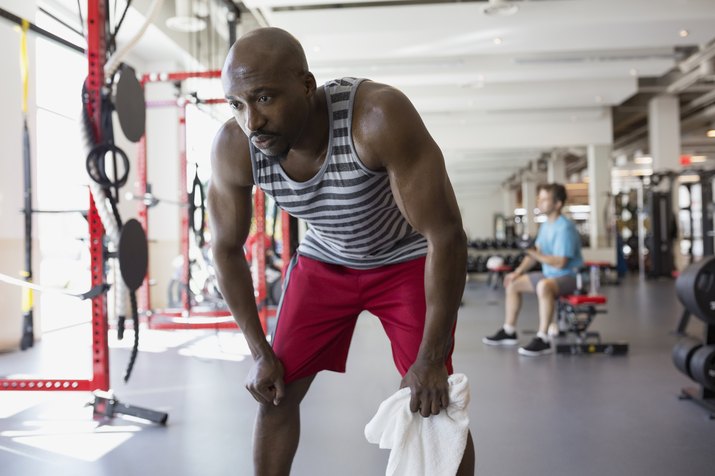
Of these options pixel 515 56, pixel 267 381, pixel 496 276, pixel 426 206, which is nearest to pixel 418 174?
pixel 426 206

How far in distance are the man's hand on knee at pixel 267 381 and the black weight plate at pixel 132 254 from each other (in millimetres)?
1225

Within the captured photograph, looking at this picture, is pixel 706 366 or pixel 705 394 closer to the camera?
pixel 706 366

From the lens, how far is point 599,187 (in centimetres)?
1168

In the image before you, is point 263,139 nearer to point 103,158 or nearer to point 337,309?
point 337,309

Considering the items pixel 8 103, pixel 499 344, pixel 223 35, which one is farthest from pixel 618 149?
pixel 8 103

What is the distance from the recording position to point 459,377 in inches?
45.5

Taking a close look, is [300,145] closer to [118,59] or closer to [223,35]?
[118,59]

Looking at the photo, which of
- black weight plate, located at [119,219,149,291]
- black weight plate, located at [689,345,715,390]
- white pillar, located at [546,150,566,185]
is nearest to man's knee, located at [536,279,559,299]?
black weight plate, located at [689,345,715,390]

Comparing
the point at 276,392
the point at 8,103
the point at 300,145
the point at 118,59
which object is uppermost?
the point at 8,103

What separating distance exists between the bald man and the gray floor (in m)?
0.74

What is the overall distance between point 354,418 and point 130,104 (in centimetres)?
155

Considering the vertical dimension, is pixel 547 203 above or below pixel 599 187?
below

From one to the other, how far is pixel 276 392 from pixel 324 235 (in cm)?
36

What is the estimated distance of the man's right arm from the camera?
1.30m
